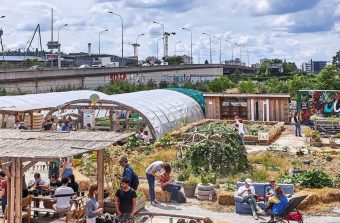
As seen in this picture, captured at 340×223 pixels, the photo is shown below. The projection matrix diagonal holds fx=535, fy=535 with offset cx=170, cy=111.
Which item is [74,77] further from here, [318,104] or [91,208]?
[91,208]

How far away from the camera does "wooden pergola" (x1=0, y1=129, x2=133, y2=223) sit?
1096 centimetres

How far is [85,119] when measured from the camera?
32.3 meters

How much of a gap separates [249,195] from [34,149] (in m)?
6.16

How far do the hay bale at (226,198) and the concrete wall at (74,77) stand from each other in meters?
32.6

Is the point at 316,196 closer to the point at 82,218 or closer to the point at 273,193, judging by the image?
the point at 273,193

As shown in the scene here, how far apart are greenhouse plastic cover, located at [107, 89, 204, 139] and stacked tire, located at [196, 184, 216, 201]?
552 inches

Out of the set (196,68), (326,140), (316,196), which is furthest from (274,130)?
(196,68)

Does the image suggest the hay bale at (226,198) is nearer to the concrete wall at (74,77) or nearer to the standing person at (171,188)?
the standing person at (171,188)

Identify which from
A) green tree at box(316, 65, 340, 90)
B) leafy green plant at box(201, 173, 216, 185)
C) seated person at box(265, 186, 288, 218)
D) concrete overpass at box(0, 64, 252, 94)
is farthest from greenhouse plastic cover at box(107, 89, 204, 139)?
green tree at box(316, 65, 340, 90)

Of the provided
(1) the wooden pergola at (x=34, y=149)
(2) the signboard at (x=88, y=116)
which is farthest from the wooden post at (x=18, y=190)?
(2) the signboard at (x=88, y=116)

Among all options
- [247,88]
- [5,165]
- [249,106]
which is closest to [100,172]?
[5,165]

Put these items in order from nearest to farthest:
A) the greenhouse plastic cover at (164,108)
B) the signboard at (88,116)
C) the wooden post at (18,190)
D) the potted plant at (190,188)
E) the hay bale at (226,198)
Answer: the wooden post at (18,190), the hay bale at (226,198), the potted plant at (190,188), the greenhouse plastic cover at (164,108), the signboard at (88,116)

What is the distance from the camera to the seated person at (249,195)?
14480mm

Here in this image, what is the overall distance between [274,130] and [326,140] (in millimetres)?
3714
